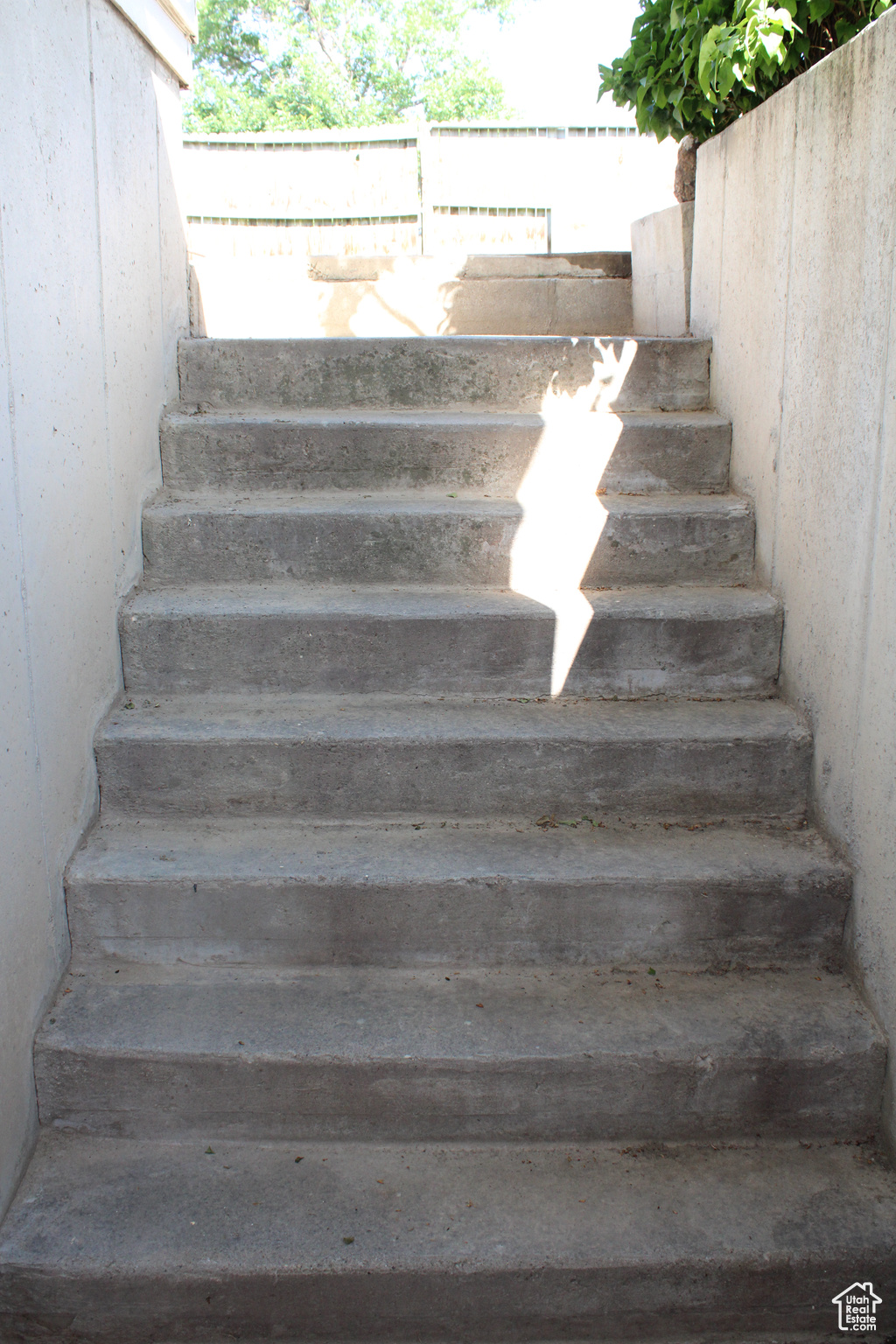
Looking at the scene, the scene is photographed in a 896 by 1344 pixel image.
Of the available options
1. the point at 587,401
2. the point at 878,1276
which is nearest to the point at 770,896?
the point at 878,1276

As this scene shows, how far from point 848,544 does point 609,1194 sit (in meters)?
1.57

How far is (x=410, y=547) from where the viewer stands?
114 inches

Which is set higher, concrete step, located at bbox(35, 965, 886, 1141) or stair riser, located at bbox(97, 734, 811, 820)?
stair riser, located at bbox(97, 734, 811, 820)

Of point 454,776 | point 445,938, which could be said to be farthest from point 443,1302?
point 454,776

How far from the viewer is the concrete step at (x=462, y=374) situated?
3289 millimetres

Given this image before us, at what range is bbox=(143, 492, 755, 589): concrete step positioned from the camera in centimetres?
286

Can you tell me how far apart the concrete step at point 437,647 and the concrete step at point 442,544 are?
0.19 meters

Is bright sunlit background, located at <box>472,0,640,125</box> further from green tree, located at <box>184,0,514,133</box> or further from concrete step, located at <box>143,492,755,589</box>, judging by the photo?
concrete step, located at <box>143,492,755,589</box>

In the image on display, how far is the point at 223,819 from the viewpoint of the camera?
8.19 ft

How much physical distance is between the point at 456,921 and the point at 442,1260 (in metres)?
0.72

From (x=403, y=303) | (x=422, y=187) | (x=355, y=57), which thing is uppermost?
(x=355, y=57)

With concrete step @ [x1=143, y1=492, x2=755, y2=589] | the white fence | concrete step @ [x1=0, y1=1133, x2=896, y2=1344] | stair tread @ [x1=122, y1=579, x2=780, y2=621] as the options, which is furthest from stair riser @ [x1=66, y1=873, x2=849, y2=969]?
the white fence

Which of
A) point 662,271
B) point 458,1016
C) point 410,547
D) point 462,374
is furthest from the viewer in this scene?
point 662,271

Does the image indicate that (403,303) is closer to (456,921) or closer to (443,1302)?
(456,921)
